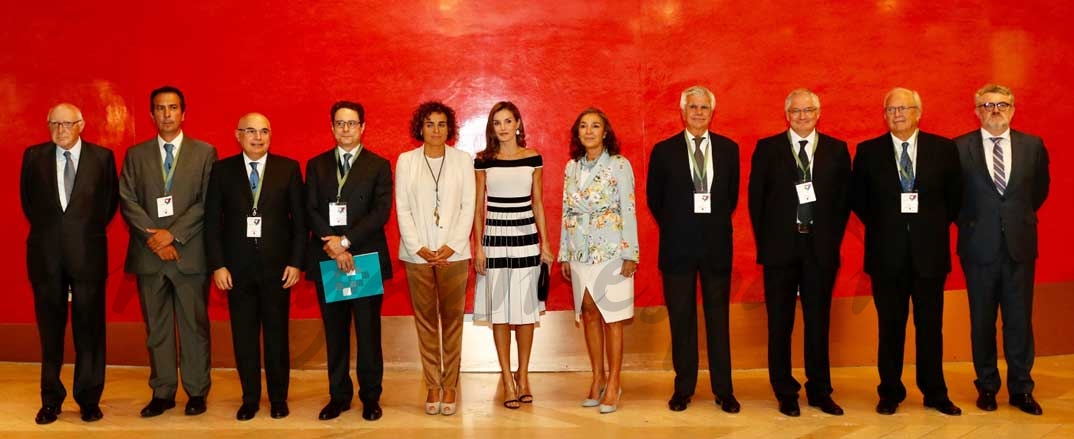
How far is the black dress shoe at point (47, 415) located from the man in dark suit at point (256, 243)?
96 centimetres

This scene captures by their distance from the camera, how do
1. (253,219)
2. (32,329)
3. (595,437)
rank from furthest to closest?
(32,329) < (253,219) < (595,437)

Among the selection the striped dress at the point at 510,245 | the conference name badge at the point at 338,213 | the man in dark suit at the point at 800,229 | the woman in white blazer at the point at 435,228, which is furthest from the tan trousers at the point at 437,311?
the man in dark suit at the point at 800,229

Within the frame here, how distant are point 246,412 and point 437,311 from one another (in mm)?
1124

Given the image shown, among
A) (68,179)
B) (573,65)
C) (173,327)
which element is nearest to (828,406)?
(573,65)

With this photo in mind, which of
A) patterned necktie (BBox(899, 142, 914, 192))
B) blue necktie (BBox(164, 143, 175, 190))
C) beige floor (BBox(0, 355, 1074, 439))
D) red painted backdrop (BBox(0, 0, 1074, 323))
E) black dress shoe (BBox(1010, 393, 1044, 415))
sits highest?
red painted backdrop (BBox(0, 0, 1074, 323))

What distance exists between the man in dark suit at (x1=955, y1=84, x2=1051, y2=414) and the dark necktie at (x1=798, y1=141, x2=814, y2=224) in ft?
2.91

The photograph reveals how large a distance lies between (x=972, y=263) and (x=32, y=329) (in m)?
6.18

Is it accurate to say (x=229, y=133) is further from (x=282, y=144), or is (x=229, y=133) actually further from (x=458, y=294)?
(x=458, y=294)

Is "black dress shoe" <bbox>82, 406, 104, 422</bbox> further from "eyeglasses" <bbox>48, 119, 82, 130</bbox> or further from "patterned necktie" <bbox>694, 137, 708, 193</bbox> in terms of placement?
"patterned necktie" <bbox>694, 137, 708, 193</bbox>

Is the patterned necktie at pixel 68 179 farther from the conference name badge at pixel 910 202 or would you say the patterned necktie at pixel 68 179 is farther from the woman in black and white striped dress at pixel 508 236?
the conference name badge at pixel 910 202

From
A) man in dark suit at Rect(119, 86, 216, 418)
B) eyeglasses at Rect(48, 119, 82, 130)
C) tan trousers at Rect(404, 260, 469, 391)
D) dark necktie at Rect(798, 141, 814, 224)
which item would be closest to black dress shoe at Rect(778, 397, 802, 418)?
dark necktie at Rect(798, 141, 814, 224)

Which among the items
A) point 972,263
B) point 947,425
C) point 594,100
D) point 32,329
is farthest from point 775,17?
point 32,329

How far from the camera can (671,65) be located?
19.1 feet

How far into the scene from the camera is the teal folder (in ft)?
14.6
